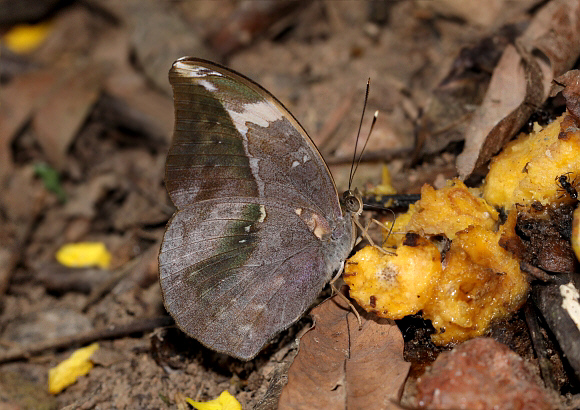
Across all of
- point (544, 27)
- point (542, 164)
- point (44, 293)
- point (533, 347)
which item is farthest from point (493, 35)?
point (44, 293)

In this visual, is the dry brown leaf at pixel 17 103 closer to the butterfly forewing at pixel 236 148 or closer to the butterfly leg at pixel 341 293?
the butterfly forewing at pixel 236 148

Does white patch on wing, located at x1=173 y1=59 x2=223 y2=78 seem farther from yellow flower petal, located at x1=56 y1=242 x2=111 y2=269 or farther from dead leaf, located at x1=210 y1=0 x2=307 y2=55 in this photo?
dead leaf, located at x1=210 y1=0 x2=307 y2=55

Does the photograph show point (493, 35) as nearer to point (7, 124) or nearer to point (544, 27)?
point (544, 27)

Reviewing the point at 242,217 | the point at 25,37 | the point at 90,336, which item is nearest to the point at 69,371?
the point at 90,336

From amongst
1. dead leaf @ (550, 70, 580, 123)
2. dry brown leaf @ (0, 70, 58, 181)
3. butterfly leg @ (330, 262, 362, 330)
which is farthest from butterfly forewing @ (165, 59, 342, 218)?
dry brown leaf @ (0, 70, 58, 181)

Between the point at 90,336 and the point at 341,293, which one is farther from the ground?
the point at 341,293

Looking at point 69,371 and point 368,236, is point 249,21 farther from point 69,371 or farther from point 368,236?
point 69,371
